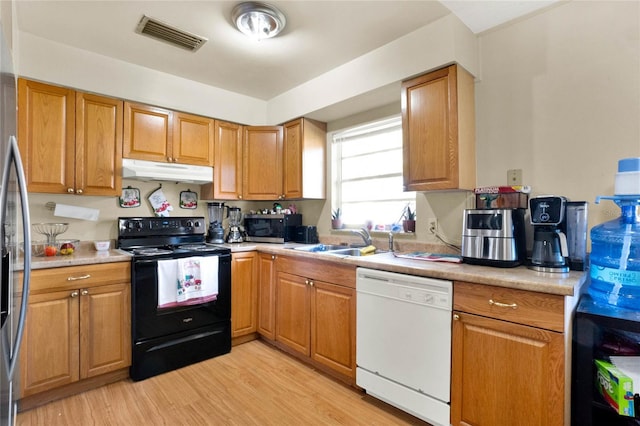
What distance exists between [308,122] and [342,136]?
1.23 ft

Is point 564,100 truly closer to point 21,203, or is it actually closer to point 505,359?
point 505,359

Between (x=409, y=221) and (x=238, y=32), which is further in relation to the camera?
(x=409, y=221)

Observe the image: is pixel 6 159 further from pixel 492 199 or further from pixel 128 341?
pixel 492 199

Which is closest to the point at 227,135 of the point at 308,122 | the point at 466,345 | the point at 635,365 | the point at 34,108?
the point at 308,122

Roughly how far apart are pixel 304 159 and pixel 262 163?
1.73 ft

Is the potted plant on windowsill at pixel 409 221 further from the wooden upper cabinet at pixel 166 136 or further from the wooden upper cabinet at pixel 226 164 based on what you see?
the wooden upper cabinet at pixel 166 136

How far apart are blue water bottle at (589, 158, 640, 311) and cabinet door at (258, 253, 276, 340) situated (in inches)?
87.4

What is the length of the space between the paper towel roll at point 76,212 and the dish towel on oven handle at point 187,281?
86 cm

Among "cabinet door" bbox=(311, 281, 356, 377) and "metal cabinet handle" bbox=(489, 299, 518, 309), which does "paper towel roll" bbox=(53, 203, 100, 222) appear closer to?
"cabinet door" bbox=(311, 281, 356, 377)

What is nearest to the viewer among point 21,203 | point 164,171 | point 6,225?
point 6,225

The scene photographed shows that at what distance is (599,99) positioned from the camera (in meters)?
1.79

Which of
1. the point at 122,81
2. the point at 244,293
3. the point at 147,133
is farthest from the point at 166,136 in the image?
the point at 244,293

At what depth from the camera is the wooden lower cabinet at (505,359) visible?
1.37 meters

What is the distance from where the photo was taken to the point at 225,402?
6.77ft
